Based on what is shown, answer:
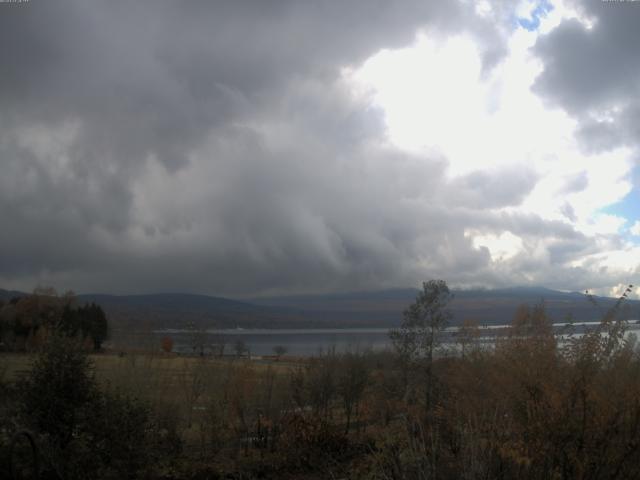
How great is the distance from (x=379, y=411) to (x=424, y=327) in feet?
14.6

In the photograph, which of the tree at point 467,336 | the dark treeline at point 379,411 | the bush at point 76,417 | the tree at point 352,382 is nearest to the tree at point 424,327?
the dark treeline at point 379,411

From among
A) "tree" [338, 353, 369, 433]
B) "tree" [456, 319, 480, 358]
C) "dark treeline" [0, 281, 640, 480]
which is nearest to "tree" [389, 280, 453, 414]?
"dark treeline" [0, 281, 640, 480]

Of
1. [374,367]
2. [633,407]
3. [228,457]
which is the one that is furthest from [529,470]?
[374,367]

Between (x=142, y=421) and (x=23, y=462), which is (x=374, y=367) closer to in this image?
(x=142, y=421)

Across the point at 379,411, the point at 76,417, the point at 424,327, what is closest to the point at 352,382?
the point at 379,411

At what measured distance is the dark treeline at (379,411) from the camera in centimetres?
681

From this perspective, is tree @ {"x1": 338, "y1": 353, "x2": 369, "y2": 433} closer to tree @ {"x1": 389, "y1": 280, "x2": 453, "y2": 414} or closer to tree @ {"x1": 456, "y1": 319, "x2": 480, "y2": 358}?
tree @ {"x1": 389, "y1": 280, "x2": 453, "y2": 414}

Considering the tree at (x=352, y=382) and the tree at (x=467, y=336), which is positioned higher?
the tree at (x=467, y=336)

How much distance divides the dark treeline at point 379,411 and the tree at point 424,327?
0.07 m

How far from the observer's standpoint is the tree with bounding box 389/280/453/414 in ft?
82.4

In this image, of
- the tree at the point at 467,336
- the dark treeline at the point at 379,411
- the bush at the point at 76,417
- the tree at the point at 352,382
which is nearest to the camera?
the dark treeline at the point at 379,411

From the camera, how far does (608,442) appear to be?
6664 millimetres

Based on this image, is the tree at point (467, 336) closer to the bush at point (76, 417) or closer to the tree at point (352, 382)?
the tree at point (352, 382)

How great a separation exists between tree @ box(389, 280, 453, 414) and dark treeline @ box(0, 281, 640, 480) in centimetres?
7
